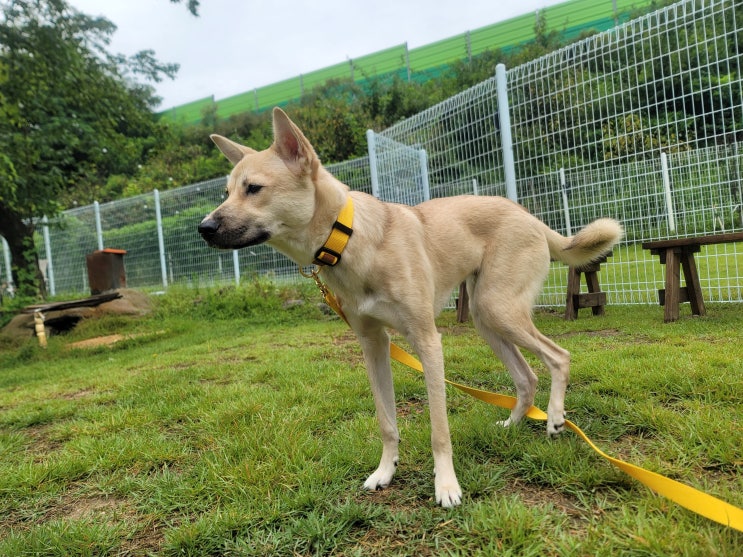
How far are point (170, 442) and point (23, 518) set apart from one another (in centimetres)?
71

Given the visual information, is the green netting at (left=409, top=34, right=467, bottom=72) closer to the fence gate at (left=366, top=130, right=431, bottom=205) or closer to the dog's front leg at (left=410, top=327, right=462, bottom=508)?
the fence gate at (left=366, top=130, right=431, bottom=205)

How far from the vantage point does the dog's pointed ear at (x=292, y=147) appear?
6.61 ft

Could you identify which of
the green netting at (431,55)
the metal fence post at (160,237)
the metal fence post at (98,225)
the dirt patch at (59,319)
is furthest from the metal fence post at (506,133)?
the green netting at (431,55)

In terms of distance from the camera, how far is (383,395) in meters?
2.21

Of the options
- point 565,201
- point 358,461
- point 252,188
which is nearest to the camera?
point 252,188

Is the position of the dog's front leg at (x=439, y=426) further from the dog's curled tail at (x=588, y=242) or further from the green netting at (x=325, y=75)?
the green netting at (x=325, y=75)

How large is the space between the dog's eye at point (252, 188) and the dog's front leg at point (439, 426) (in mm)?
962

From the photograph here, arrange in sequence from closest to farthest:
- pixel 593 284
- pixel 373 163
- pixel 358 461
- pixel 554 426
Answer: pixel 358 461 → pixel 554 426 → pixel 593 284 → pixel 373 163

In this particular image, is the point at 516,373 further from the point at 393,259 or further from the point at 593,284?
the point at 593,284

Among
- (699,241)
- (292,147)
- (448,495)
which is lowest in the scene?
(448,495)

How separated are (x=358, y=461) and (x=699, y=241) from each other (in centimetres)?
402

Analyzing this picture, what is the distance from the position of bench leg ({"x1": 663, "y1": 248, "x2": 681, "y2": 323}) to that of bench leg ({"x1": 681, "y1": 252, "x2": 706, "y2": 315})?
0.48 feet

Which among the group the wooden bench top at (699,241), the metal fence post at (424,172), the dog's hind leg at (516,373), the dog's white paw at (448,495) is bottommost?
the dog's white paw at (448,495)

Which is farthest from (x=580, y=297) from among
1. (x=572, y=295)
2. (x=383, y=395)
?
(x=383, y=395)
